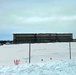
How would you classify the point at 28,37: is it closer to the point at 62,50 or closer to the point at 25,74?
the point at 62,50

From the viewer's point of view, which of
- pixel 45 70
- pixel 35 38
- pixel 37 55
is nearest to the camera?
pixel 45 70

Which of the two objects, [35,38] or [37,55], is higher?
[35,38]

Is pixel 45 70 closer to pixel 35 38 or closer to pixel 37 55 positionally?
pixel 37 55

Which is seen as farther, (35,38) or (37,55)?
(35,38)

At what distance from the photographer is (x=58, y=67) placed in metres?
10.6

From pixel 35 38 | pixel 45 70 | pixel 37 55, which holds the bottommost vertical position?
pixel 37 55

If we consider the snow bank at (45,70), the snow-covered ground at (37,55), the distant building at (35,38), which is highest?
the distant building at (35,38)

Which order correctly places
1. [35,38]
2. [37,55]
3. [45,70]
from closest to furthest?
[45,70], [37,55], [35,38]

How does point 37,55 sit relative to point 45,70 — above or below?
below

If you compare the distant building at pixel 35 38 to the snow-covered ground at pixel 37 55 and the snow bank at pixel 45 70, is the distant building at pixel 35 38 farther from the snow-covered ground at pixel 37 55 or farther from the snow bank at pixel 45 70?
the snow bank at pixel 45 70

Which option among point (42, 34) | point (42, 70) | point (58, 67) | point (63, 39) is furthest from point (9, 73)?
point (42, 34)

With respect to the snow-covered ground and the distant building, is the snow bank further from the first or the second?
the distant building

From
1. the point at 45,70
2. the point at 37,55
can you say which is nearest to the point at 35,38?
the point at 37,55

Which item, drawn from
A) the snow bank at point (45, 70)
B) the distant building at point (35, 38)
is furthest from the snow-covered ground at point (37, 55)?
the snow bank at point (45, 70)
